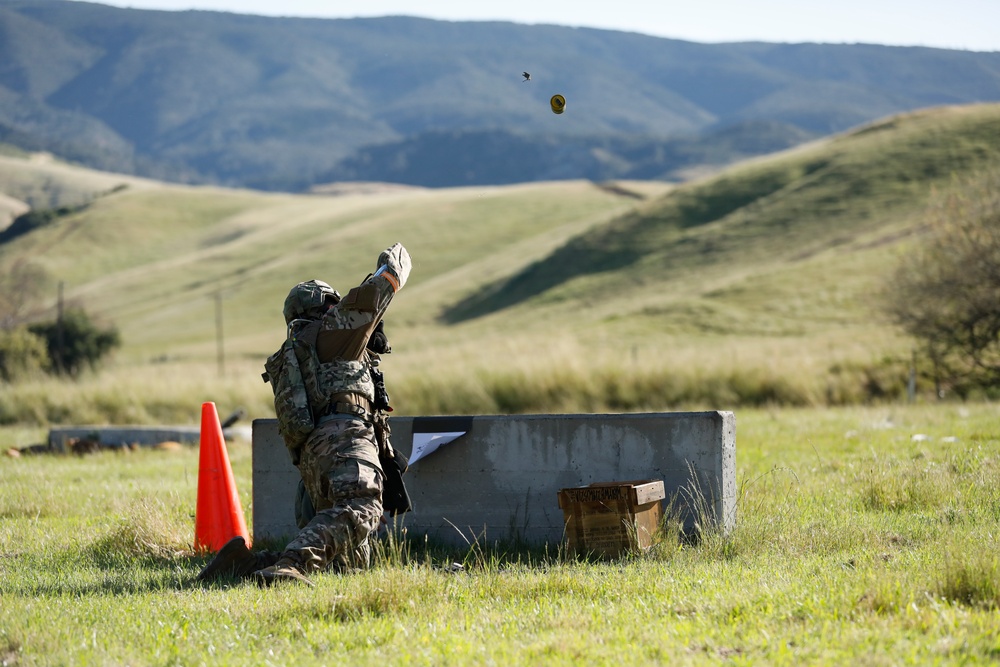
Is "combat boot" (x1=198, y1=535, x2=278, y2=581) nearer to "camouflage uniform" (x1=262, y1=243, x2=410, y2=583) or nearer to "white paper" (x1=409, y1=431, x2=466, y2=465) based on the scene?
"camouflage uniform" (x1=262, y1=243, x2=410, y2=583)

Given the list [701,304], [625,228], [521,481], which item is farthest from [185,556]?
[625,228]

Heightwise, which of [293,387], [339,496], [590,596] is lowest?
[590,596]

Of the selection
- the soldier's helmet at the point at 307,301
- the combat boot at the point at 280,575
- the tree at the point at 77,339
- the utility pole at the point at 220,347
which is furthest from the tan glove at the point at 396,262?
the tree at the point at 77,339

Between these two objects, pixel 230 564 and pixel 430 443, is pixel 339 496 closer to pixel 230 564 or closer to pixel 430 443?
pixel 230 564

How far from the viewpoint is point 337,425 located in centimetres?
725

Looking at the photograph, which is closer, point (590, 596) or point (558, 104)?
point (590, 596)

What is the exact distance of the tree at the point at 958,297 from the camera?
21.3m

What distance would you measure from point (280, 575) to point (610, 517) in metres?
2.15

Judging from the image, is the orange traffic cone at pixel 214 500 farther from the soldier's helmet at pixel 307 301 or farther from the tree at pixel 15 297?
the tree at pixel 15 297

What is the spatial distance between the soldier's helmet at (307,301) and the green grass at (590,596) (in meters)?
1.72

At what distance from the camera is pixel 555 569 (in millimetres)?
6777

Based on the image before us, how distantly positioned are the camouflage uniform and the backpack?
0.20 ft

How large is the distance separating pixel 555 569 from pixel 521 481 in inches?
64.5

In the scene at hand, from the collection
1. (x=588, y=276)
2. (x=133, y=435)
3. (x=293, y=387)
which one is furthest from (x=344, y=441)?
(x=588, y=276)
